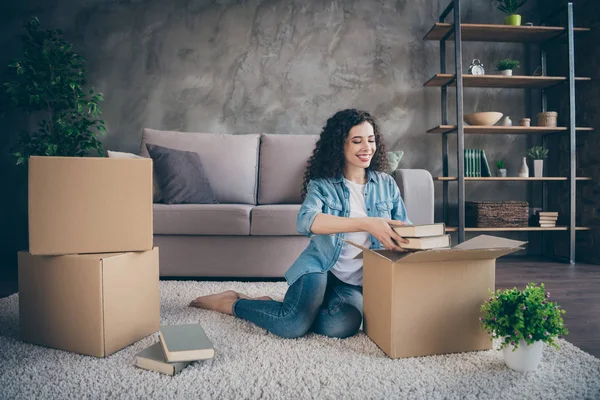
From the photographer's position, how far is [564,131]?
3188mm

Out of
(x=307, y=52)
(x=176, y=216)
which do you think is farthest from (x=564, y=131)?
(x=176, y=216)

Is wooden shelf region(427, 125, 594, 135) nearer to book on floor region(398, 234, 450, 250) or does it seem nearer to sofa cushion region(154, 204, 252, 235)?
sofa cushion region(154, 204, 252, 235)

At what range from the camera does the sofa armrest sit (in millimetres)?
2482

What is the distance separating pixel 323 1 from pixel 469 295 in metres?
2.99

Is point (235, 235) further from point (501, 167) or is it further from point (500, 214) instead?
point (501, 167)

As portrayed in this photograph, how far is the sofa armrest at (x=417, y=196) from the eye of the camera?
248cm

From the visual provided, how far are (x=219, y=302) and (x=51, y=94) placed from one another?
2.38 metres

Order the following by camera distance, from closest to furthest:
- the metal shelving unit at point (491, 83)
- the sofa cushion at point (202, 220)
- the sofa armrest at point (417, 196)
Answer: the sofa cushion at point (202, 220) → the sofa armrest at point (417, 196) → the metal shelving unit at point (491, 83)

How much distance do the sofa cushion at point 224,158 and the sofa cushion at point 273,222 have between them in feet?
2.05

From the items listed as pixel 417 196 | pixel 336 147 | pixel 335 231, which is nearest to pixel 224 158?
pixel 417 196

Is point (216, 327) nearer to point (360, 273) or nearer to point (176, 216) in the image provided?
point (360, 273)

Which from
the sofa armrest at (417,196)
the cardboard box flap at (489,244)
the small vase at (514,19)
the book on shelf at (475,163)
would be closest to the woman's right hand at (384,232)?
the cardboard box flap at (489,244)

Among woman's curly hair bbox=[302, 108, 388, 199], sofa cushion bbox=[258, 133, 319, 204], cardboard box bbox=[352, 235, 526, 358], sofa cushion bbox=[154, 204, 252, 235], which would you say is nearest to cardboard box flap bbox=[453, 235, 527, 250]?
cardboard box bbox=[352, 235, 526, 358]

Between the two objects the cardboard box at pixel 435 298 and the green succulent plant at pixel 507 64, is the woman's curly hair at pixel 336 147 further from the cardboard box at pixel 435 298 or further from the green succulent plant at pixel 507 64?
the green succulent plant at pixel 507 64
